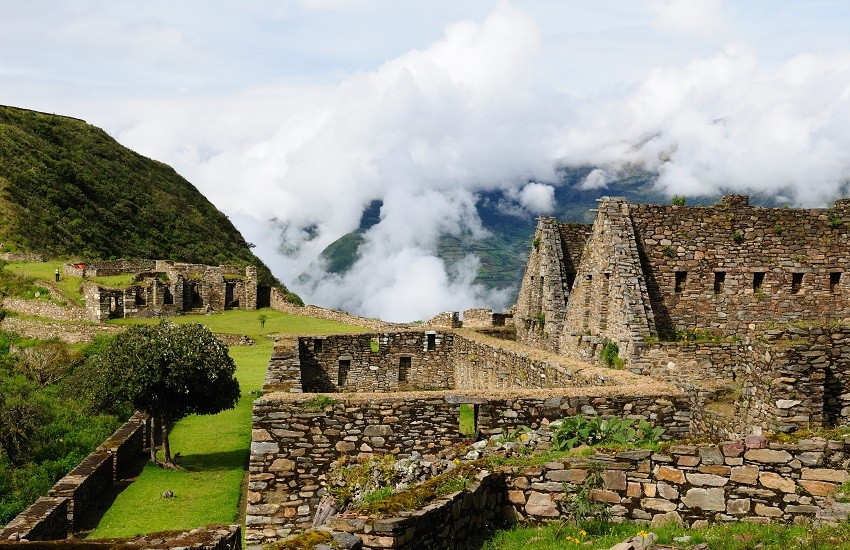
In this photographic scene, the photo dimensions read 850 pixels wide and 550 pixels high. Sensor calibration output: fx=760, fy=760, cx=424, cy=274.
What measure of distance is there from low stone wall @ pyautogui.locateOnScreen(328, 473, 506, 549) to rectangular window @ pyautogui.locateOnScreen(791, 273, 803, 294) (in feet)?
36.9

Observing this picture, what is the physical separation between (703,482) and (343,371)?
13.4 metres

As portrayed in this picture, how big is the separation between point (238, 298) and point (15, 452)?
2808cm

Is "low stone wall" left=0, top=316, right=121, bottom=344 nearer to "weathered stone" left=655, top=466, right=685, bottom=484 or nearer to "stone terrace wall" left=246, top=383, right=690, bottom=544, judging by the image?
"stone terrace wall" left=246, top=383, right=690, bottom=544

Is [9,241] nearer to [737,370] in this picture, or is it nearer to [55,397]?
[55,397]

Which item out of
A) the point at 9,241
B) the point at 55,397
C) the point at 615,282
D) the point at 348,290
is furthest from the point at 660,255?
the point at 9,241

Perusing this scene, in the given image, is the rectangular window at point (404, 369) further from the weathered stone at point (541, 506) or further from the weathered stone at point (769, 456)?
the weathered stone at point (769, 456)

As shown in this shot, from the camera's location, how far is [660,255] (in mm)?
16188

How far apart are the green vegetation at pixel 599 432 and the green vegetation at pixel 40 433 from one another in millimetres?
18495

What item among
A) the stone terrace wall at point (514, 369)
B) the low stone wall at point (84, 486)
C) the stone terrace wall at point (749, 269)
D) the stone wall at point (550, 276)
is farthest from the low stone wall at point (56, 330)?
the stone terrace wall at point (749, 269)

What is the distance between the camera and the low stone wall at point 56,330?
43375 mm

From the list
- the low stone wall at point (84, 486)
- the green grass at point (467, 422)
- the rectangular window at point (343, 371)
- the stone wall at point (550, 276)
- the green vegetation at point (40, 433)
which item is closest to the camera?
the green grass at point (467, 422)

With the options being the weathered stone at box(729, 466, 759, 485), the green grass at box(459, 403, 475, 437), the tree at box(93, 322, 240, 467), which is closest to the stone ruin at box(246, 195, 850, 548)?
the weathered stone at box(729, 466, 759, 485)

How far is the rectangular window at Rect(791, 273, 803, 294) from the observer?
1612 cm

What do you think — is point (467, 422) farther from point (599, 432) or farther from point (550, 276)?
Result: point (550, 276)
